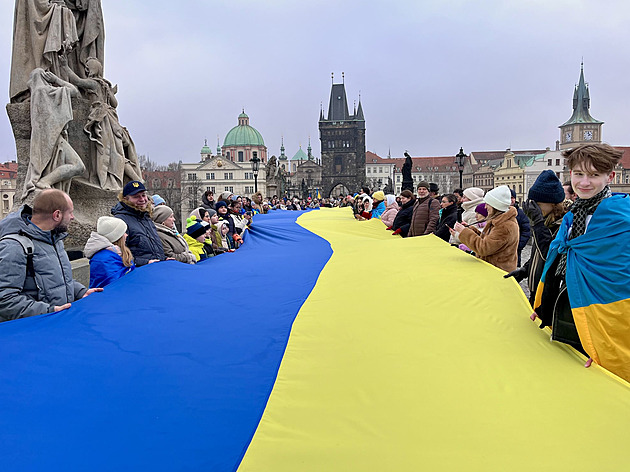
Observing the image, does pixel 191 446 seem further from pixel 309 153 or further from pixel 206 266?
pixel 309 153

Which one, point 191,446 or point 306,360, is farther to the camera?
point 306,360

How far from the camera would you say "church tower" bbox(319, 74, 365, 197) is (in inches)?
4087

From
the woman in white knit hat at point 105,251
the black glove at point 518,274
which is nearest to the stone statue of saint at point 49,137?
the woman in white knit hat at point 105,251

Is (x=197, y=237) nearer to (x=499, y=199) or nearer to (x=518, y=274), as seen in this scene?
(x=499, y=199)

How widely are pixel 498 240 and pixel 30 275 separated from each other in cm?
361

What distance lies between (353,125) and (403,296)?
103 meters

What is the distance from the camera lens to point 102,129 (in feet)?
21.7

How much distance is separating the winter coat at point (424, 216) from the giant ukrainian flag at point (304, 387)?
3.80m

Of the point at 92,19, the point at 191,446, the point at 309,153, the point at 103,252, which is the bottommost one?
the point at 191,446

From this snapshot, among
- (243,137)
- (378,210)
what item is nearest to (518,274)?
(378,210)

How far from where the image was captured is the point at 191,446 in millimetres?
1780

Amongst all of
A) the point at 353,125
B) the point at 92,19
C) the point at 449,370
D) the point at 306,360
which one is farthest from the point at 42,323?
the point at 353,125

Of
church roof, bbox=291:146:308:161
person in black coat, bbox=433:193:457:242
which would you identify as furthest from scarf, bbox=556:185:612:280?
church roof, bbox=291:146:308:161

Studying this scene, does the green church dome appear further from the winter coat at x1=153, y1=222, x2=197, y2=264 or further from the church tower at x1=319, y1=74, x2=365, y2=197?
the winter coat at x1=153, y1=222, x2=197, y2=264
